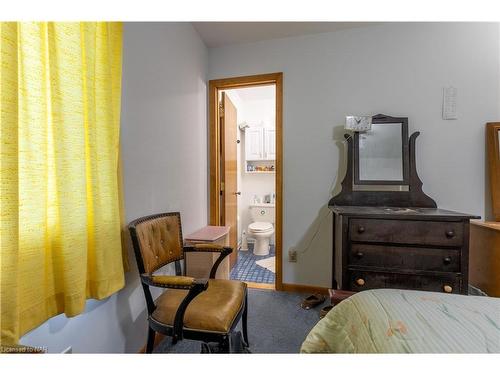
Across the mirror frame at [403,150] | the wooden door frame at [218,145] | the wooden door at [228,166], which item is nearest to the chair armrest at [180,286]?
the wooden door frame at [218,145]

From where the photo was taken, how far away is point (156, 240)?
1.35m

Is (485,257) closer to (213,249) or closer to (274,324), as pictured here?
(274,324)

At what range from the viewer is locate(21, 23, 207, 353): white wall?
1.04 meters

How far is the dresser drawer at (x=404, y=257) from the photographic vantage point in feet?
4.81

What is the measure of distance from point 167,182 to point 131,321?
0.91 m

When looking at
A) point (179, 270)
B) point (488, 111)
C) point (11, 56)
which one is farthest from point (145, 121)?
point (488, 111)

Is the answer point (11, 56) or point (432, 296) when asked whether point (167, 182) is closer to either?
point (11, 56)

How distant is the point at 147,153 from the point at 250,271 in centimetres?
197

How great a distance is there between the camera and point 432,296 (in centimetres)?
76

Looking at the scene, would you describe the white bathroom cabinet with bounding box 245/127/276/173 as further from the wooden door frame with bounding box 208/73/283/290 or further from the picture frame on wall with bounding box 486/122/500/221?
the picture frame on wall with bounding box 486/122/500/221

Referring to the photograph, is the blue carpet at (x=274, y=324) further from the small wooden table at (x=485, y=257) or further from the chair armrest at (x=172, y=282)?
the small wooden table at (x=485, y=257)

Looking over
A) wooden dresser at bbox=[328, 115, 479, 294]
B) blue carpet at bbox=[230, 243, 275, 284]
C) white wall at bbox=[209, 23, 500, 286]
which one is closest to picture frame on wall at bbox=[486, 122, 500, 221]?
white wall at bbox=[209, 23, 500, 286]

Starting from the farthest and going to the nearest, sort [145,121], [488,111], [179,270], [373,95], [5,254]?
[373,95], [488,111], [179,270], [145,121], [5,254]

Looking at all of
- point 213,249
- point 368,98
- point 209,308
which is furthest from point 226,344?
point 368,98
